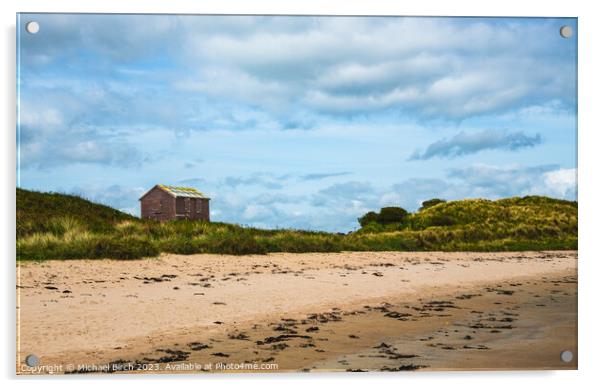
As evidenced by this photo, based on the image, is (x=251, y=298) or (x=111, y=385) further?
(x=251, y=298)

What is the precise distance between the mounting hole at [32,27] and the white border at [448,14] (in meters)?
0.16

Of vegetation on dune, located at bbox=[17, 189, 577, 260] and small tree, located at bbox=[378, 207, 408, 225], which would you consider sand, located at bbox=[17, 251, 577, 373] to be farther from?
small tree, located at bbox=[378, 207, 408, 225]

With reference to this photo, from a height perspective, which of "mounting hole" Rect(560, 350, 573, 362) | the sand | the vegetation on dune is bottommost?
"mounting hole" Rect(560, 350, 573, 362)

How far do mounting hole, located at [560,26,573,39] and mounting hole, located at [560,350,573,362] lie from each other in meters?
3.59

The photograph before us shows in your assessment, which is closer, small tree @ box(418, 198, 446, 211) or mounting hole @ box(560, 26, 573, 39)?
mounting hole @ box(560, 26, 573, 39)

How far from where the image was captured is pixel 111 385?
5.91 metres

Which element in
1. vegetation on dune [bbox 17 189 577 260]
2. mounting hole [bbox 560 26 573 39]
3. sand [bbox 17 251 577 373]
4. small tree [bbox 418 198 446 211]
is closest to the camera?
sand [bbox 17 251 577 373]

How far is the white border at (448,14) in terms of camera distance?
6.18 metres

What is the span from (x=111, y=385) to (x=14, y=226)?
6.52 feet

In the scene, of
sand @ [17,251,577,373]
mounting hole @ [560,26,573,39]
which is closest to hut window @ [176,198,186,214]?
sand @ [17,251,577,373]

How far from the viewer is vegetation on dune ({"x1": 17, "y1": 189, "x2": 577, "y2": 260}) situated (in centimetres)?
680

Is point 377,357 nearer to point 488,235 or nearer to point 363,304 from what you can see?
point 363,304
